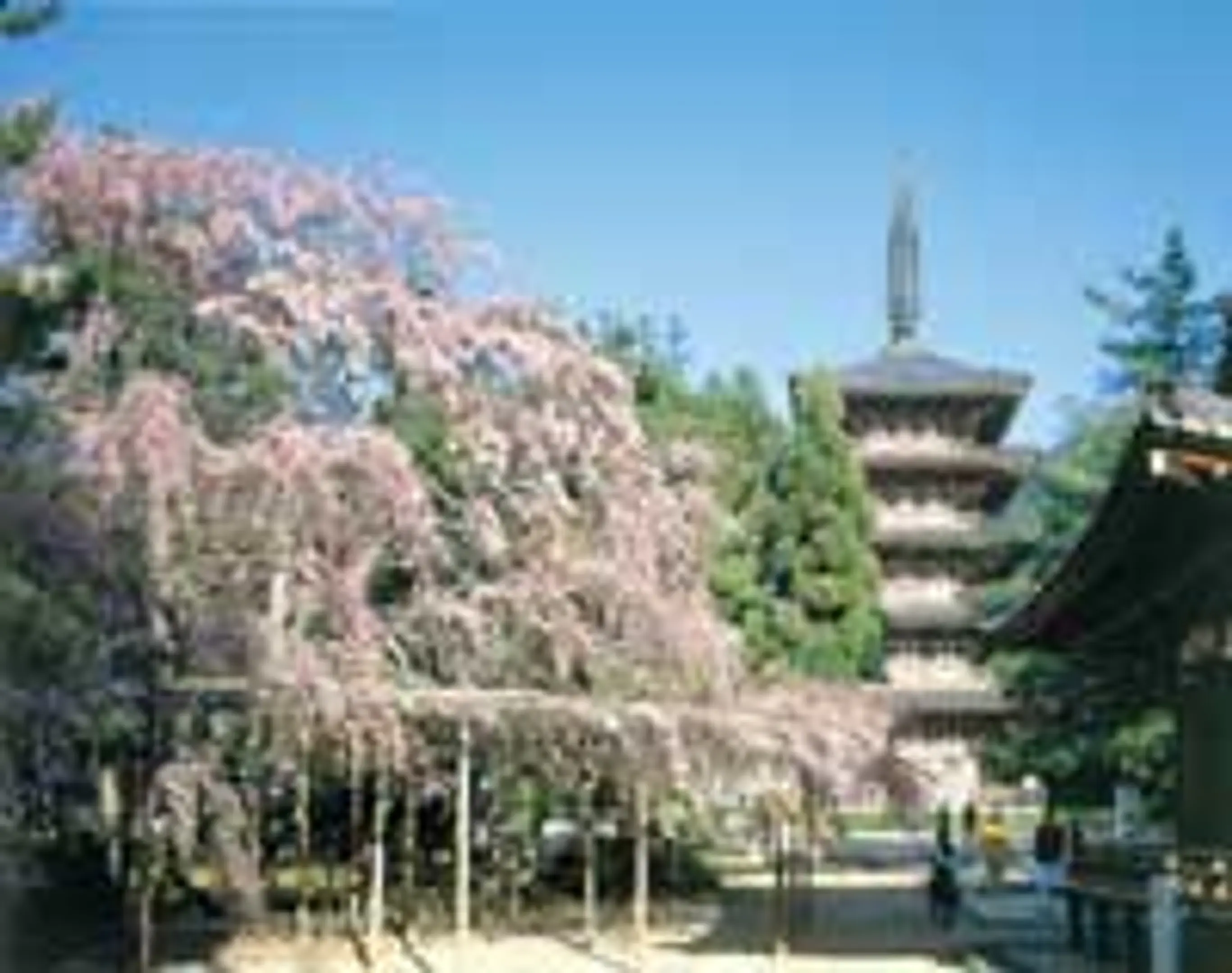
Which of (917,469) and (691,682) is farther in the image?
(917,469)

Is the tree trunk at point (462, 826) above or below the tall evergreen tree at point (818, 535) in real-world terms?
below

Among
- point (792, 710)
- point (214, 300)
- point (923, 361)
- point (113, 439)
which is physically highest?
point (923, 361)

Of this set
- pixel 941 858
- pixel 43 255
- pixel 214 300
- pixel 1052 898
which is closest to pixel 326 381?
pixel 214 300

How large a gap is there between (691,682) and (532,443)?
338 centimetres

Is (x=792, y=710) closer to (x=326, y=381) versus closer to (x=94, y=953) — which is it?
(x=326, y=381)

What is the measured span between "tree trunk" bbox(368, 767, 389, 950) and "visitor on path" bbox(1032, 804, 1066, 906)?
9.71 m

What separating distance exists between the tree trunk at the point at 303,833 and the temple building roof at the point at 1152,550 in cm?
732

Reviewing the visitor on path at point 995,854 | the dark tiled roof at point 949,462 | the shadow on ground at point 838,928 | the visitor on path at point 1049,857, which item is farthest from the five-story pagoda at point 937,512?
the visitor on path at point 1049,857

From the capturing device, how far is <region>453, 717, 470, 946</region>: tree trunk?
2281 centimetres

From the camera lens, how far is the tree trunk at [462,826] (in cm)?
2281

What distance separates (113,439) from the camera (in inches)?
956

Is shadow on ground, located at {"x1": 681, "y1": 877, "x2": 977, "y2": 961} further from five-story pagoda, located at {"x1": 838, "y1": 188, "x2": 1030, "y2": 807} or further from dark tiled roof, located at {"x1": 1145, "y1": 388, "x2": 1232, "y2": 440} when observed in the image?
five-story pagoda, located at {"x1": 838, "y1": 188, "x2": 1030, "y2": 807}

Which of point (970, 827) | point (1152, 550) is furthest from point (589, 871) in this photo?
point (970, 827)

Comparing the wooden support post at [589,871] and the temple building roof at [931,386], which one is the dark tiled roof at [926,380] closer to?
the temple building roof at [931,386]
